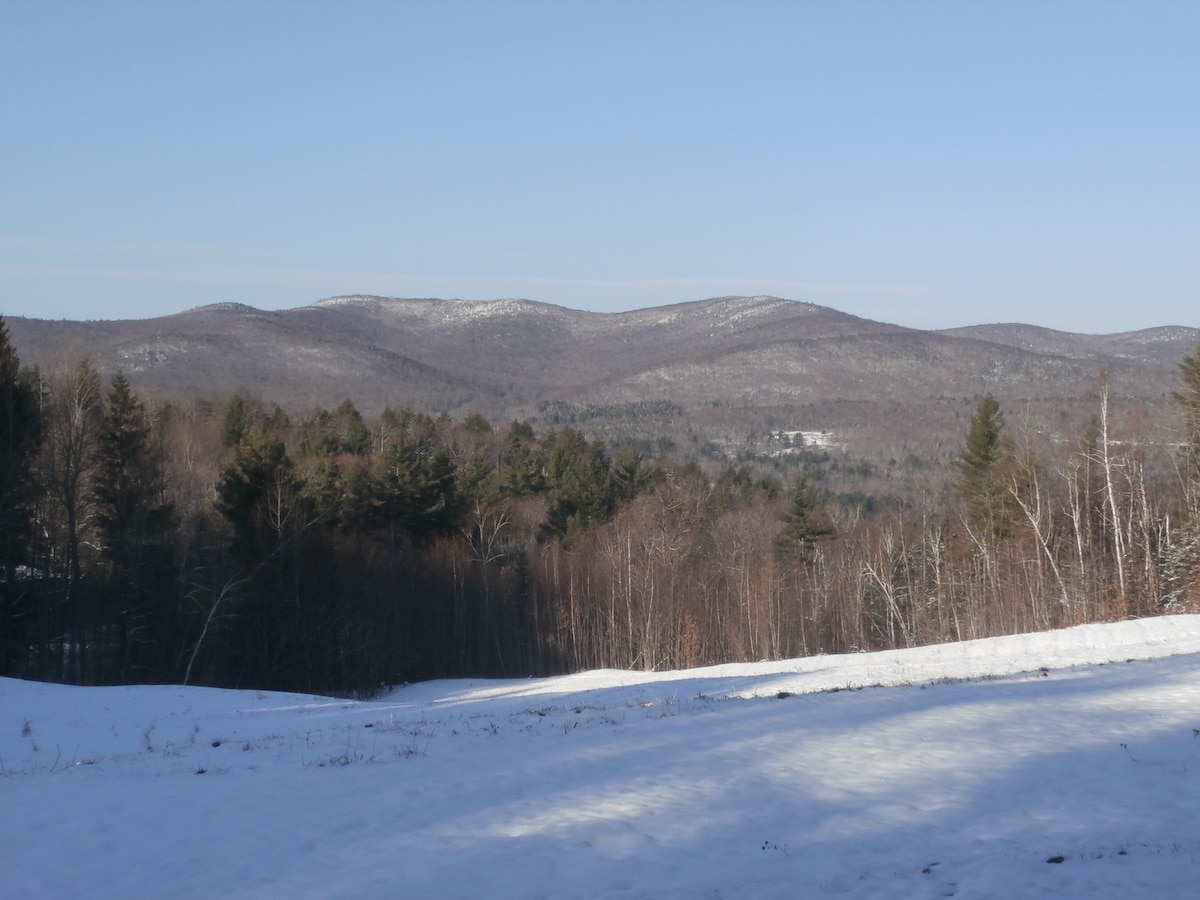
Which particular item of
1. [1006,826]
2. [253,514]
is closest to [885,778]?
[1006,826]

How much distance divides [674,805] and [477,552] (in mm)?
46879

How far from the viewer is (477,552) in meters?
55.9

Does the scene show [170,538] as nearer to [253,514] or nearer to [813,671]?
[253,514]

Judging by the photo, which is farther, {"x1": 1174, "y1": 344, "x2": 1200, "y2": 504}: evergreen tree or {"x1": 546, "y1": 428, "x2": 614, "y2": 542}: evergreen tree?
{"x1": 546, "y1": 428, "x2": 614, "y2": 542}: evergreen tree

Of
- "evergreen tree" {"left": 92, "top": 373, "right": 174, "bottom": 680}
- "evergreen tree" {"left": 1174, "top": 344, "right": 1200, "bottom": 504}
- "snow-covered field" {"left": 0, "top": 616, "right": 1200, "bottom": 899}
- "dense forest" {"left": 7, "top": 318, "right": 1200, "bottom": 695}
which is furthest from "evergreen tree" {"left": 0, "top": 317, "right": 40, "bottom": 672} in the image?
"evergreen tree" {"left": 1174, "top": 344, "right": 1200, "bottom": 504}

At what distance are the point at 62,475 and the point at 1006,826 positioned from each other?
37.9 metres

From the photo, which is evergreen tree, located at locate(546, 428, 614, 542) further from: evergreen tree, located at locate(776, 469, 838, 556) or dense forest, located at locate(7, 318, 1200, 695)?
evergreen tree, located at locate(776, 469, 838, 556)

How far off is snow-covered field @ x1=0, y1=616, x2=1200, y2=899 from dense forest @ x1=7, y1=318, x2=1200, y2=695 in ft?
79.9

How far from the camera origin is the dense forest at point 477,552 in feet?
125

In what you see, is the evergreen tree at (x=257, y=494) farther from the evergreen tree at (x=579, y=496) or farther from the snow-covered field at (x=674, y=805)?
the snow-covered field at (x=674, y=805)

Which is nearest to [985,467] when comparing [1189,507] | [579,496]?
[1189,507]

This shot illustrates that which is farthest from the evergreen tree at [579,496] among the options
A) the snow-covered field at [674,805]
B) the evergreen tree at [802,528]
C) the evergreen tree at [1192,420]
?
the snow-covered field at [674,805]

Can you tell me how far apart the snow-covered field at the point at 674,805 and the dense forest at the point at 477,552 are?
24.4 metres

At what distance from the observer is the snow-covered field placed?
7.93 meters
